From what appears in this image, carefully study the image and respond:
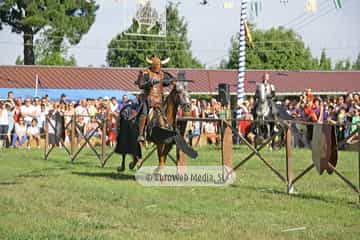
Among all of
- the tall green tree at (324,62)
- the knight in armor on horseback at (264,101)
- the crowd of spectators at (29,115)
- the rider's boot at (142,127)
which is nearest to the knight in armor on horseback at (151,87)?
the rider's boot at (142,127)

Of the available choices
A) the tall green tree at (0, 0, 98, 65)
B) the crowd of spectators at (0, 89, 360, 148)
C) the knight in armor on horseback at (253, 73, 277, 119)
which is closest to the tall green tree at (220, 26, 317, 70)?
the tall green tree at (0, 0, 98, 65)

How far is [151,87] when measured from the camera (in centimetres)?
1434

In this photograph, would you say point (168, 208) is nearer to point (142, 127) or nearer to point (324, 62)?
point (142, 127)

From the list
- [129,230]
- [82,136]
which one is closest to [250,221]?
[129,230]

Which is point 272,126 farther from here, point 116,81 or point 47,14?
point 47,14

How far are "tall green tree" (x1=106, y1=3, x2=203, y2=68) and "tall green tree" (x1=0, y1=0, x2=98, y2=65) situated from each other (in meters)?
15.8

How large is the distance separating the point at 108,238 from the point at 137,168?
828 centimetres

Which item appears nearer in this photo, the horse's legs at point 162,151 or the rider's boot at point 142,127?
the rider's boot at point 142,127

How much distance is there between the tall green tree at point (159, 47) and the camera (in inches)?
2744

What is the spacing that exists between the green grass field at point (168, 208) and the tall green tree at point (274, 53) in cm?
6298

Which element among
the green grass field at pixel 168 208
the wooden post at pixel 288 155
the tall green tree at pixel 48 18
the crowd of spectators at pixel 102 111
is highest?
the tall green tree at pixel 48 18

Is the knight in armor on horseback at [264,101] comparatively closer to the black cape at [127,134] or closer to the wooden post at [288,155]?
the black cape at [127,134]

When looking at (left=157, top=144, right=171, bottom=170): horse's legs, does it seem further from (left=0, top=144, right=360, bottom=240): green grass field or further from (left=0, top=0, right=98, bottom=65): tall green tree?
(left=0, top=0, right=98, bottom=65): tall green tree

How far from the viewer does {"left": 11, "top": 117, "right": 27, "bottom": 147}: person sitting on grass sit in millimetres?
25969
